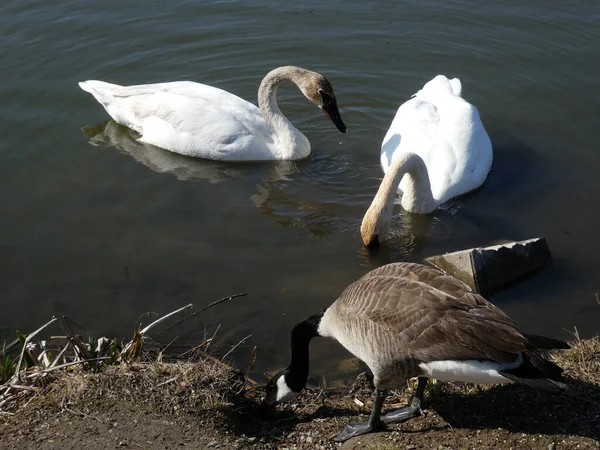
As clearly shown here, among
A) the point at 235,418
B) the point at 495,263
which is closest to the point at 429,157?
the point at 495,263

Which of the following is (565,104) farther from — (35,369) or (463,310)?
(35,369)

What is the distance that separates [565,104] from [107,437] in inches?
298

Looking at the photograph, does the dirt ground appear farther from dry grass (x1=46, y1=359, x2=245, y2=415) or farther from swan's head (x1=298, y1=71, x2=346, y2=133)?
swan's head (x1=298, y1=71, x2=346, y2=133)

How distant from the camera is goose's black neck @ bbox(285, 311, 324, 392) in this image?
537 cm

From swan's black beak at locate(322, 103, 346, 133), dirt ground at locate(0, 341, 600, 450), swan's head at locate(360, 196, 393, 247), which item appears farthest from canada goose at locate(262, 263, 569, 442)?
→ swan's black beak at locate(322, 103, 346, 133)

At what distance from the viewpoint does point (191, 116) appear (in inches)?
372

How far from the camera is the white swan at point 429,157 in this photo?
788cm

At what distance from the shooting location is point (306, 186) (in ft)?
29.4

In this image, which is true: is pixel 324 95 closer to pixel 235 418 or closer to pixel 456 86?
pixel 456 86

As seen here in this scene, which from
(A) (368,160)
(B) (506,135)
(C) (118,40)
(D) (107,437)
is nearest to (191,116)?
(A) (368,160)

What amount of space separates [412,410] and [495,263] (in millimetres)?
2285

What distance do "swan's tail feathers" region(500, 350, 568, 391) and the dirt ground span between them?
42cm

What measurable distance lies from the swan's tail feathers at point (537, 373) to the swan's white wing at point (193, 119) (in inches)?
212

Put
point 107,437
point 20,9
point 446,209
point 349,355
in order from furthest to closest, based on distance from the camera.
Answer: point 20,9
point 446,209
point 349,355
point 107,437
